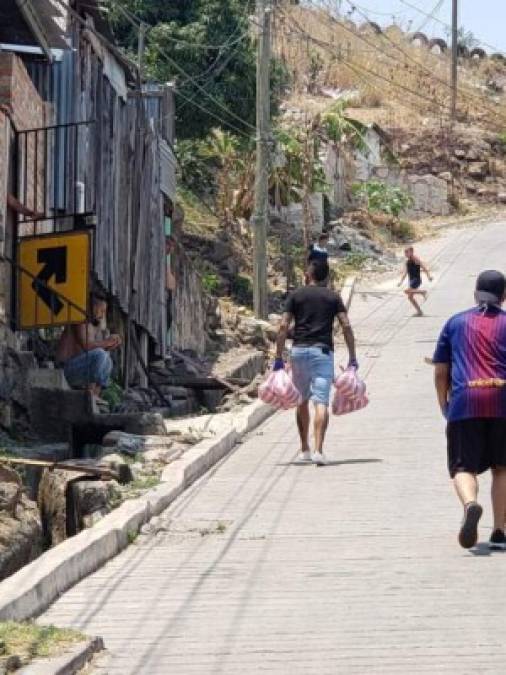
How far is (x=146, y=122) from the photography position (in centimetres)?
2247

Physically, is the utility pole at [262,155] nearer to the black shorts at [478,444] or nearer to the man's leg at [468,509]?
the black shorts at [478,444]

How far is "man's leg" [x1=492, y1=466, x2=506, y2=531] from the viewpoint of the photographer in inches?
393

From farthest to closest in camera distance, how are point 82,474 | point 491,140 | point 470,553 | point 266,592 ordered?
point 491,140
point 82,474
point 470,553
point 266,592

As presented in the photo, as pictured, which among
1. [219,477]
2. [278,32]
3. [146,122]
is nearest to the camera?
[219,477]

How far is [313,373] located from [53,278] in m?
3.36

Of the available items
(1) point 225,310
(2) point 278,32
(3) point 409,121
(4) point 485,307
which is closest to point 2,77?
(4) point 485,307

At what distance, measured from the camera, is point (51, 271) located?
1655 centimetres

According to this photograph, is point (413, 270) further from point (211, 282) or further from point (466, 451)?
point (466, 451)

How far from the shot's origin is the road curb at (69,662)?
22.3 ft

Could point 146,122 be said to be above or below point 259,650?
above

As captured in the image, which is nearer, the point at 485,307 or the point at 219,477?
the point at 485,307

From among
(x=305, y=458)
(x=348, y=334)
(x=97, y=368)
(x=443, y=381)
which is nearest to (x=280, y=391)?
(x=305, y=458)

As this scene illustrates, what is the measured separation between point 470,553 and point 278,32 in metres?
47.0

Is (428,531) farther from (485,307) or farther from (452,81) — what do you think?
(452,81)
